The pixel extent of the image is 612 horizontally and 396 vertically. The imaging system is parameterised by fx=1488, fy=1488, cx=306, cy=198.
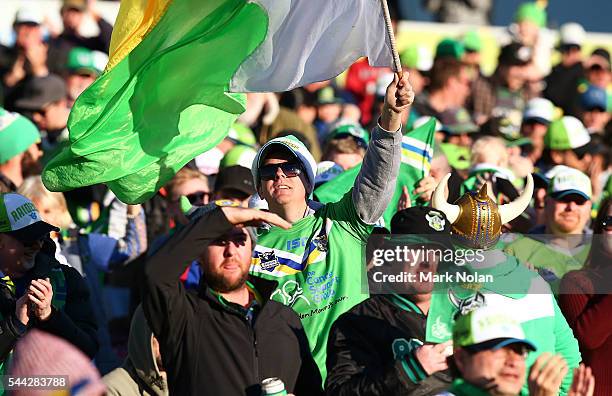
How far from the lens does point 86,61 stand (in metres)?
13.1

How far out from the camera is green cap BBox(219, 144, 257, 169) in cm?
1027

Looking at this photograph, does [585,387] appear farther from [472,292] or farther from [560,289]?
[560,289]

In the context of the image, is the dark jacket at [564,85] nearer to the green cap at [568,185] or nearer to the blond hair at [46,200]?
the green cap at [568,185]

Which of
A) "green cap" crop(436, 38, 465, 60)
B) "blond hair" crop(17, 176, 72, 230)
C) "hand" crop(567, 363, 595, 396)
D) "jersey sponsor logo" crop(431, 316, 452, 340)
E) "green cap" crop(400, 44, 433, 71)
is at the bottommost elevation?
"hand" crop(567, 363, 595, 396)

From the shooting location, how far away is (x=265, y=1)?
7809 mm

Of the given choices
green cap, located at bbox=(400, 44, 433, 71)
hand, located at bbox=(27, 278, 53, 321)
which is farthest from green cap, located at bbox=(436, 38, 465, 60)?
hand, located at bbox=(27, 278, 53, 321)

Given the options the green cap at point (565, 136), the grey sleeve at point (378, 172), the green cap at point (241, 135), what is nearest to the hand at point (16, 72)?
the green cap at point (241, 135)

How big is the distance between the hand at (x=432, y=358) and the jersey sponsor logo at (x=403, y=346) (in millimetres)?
371

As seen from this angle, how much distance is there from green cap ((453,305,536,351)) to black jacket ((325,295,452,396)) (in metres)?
0.59

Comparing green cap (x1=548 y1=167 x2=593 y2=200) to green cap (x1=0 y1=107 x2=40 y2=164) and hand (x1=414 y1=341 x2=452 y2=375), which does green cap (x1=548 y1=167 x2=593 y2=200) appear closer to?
hand (x1=414 y1=341 x2=452 y2=375)

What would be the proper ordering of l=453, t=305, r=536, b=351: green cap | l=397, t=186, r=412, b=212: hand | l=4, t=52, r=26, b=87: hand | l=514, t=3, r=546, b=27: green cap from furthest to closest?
l=514, t=3, r=546, b=27: green cap → l=4, t=52, r=26, b=87: hand → l=397, t=186, r=412, b=212: hand → l=453, t=305, r=536, b=351: green cap

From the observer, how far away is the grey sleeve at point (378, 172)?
Result: 729 cm

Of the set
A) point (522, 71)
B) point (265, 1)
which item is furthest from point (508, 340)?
point (522, 71)

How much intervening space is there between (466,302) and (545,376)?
913mm
